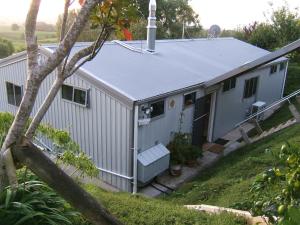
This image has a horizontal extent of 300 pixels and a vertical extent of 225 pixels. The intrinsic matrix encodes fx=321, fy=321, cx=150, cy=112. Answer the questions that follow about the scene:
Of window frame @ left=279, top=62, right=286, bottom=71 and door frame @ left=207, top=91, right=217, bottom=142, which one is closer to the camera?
door frame @ left=207, top=91, right=217, bottom=142

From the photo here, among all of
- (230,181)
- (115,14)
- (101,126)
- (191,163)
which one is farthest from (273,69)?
(115,14)

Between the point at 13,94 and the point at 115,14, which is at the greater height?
the point at 115,14

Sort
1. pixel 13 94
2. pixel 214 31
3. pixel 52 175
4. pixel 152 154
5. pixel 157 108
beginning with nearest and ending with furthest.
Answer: pixel 52 175, pixel 152 154, pixel 157 108, pixel 13 94, pixel 214 31

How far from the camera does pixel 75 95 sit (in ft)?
31.1

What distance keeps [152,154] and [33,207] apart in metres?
5.63

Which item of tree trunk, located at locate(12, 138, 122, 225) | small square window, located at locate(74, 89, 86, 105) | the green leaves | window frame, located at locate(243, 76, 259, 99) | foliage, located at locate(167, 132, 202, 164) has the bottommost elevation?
foliage, located at locate(167, 132, 202, 164)

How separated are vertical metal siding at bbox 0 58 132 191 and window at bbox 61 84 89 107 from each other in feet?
0.48

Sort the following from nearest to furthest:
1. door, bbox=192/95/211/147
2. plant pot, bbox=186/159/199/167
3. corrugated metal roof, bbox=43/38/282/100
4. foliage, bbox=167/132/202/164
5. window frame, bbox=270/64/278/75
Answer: corrugated metal roof, bbox=43/38/282/100, foliage, bbox=167/132/202/164, plant pot, bbox=186/159/199/167, door, bbox=192/95/211/147, window frame, bbox=270/64/278/75

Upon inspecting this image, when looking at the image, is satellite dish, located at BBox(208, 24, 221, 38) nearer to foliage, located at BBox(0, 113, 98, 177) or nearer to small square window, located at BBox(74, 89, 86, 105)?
small square window, located at BBox(74, 89, 86, 105)

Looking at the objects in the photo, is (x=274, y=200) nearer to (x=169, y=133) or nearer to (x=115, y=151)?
(x=115, y=151)

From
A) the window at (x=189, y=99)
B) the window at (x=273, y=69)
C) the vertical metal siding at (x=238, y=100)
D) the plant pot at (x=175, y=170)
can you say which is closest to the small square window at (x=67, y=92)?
the window at (x=189, y=99)

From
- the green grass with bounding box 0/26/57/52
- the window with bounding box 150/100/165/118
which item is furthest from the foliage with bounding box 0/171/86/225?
the green grass with bounding box 0/26/57/52

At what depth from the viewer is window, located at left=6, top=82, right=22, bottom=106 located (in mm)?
11409

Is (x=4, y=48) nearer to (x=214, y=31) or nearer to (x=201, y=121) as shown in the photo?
(x=214, y=31)
